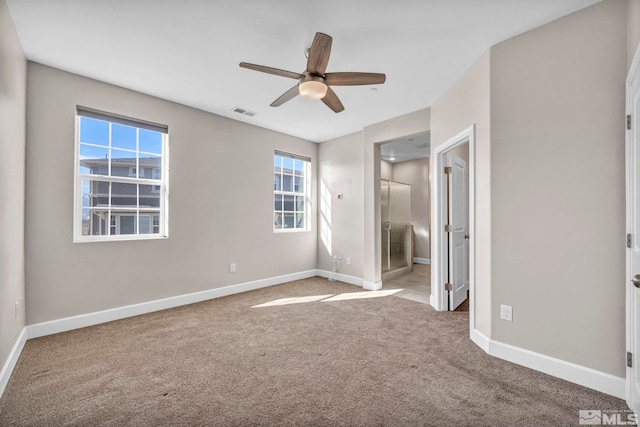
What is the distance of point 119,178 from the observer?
10.9 feet

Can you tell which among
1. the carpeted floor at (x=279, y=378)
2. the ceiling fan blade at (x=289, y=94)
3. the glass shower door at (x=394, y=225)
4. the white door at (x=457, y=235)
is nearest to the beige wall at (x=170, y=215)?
the carpeted floor at (x=279, y=378)

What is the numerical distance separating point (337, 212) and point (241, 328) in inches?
113

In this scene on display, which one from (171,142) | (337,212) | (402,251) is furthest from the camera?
(402,251)

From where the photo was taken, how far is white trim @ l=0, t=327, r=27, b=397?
192cm

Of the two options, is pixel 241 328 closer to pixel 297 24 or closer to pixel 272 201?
pixel 272 201

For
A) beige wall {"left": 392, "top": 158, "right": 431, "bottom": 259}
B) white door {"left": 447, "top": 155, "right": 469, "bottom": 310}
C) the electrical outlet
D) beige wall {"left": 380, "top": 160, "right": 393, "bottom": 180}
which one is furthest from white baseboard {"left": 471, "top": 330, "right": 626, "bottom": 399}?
beige wall {"left": 380, "top": 160, "right": 393, "bottom": 180}

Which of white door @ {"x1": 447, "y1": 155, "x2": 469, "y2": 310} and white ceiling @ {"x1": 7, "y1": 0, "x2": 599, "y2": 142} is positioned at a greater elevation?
white ceiling @ {"x1": 7, "y1": 0, "x2": 599, "y2": 142}

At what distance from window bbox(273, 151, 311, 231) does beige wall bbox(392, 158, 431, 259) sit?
335 centimetres

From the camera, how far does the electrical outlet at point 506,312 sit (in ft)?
7.69

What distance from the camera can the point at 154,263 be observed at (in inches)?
139

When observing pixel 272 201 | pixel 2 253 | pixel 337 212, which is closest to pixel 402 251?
pixel 337 212

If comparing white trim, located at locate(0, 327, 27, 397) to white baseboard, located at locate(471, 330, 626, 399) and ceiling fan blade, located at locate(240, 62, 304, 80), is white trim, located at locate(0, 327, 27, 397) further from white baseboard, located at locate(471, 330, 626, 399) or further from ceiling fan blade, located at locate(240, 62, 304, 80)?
white baseboard, located at locate(471, 330, 626, 399)

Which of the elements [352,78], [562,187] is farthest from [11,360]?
[562,187]

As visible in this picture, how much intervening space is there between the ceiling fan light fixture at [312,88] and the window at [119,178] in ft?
7.81
